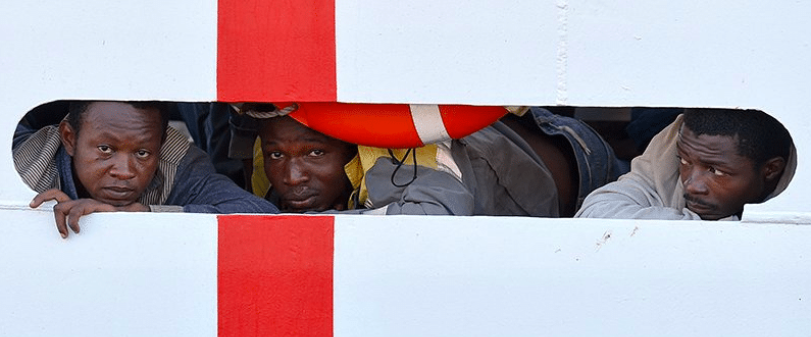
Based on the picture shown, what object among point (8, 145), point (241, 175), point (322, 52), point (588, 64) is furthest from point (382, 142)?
point (241, 175)

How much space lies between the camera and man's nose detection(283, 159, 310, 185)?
2.50m

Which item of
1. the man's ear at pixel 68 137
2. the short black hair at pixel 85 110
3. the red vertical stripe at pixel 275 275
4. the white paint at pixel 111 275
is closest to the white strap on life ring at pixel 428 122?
the red vertical stripe at pixel 275 275

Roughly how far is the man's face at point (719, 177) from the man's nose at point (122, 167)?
1096mm

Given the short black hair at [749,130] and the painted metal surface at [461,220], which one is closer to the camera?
the painted metal surface at [461,220]

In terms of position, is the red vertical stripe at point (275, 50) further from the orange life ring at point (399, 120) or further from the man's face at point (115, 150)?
the man's face at point (115, 150)

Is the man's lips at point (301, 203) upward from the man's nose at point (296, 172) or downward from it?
downward

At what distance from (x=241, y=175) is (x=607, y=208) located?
4.17 feet

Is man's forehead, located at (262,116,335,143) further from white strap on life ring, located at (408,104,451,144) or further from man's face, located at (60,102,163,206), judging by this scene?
white strap on life ring, located at (408,104,451,144)

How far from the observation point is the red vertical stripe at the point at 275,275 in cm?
190

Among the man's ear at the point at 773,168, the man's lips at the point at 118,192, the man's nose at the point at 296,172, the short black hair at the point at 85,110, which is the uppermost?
the short black hair at the point at 85,110

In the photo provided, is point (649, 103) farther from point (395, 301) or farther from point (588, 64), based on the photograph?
point (395, 301)

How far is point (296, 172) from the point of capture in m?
2.50

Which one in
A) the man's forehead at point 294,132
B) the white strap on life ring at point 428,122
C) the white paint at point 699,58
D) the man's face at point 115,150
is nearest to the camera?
the white paint at point 699,58

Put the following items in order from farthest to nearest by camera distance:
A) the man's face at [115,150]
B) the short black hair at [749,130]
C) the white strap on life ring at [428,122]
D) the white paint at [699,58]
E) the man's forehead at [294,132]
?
1. the man's forehead at [294,132]
2. the man's face at [115,150]
3. the short black hair at [749,130]
4. the white strap on life ring at [428,122]
5. the white paint at [699,58]
